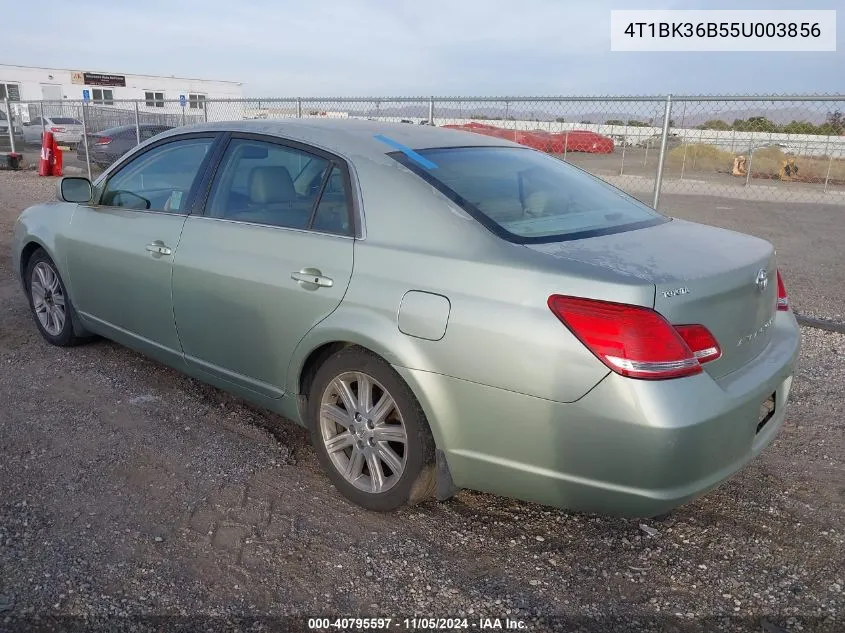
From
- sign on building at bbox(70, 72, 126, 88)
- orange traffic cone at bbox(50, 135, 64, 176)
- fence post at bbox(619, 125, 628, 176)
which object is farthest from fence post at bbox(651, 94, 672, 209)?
sign on building at bbox(70, 72, 126, 88)

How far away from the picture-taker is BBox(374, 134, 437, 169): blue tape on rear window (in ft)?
10.1

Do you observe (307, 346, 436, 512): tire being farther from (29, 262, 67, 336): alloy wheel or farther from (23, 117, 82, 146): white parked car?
(23, 117, 82, 146): white parked car

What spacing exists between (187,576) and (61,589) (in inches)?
16.8

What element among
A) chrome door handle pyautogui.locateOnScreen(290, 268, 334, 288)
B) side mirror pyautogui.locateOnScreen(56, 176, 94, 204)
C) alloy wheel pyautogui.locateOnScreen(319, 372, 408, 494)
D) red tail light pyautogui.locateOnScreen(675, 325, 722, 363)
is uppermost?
side mirror pyautogui.locateOnScreen(56, 176, 94, 204)

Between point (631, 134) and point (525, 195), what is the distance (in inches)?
372

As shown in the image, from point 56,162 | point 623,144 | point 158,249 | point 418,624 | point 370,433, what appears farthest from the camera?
point 56,162

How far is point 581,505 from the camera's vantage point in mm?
2508

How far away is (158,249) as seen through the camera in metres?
3.80

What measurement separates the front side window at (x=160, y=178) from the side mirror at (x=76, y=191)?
0.09 meters

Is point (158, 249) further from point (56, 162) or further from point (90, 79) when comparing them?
point (90, 79)

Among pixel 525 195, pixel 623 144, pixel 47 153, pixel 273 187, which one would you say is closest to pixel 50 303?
pixel 273 187

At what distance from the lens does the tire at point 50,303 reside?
4.78 metres

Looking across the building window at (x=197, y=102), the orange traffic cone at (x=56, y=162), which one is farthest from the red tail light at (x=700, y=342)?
the orange traffic cone at (x=56, y=162)

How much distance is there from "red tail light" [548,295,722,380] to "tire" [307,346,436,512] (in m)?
0.78
